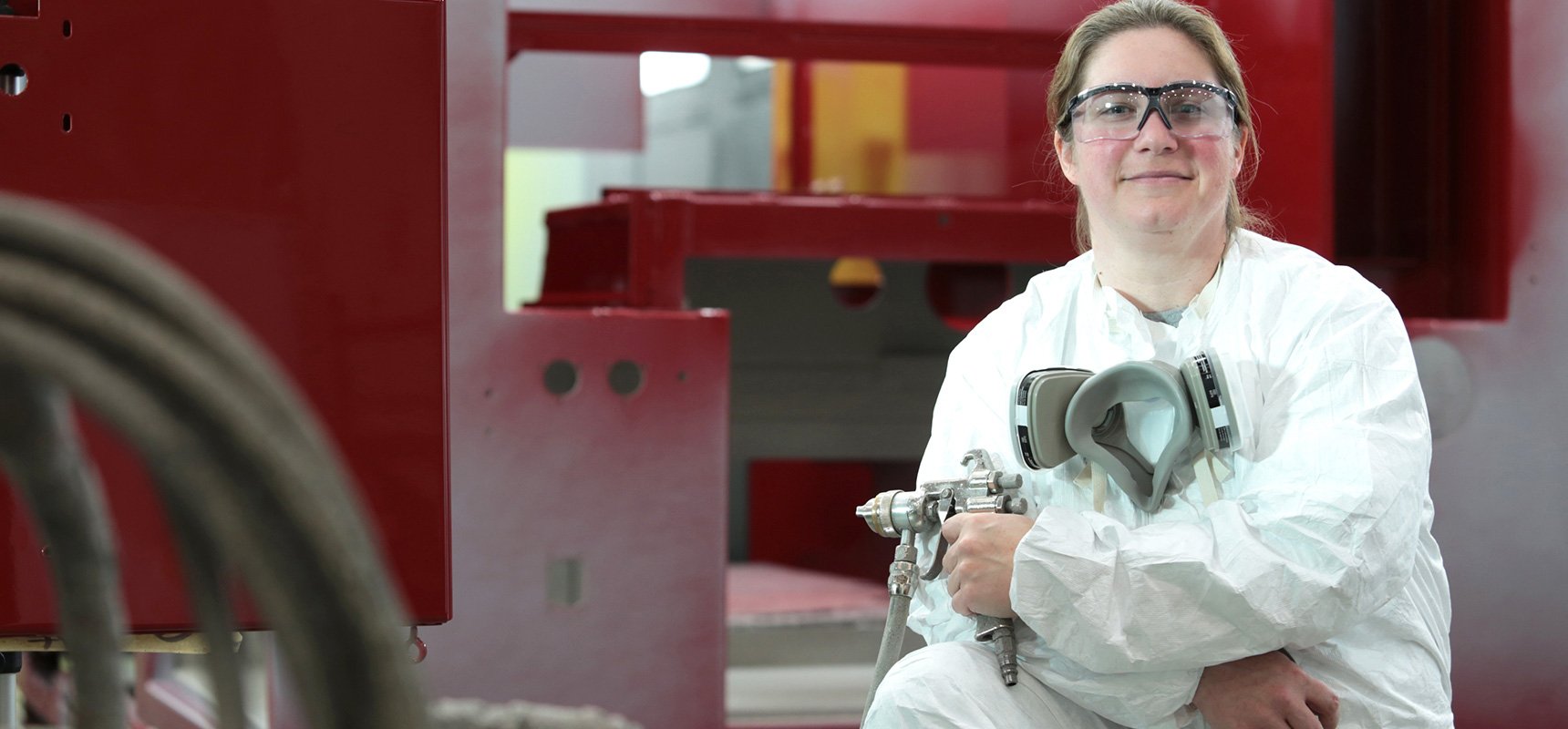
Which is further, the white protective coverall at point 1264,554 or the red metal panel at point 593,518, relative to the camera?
the red metal panel at point 593,518

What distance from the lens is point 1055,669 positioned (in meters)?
1.45

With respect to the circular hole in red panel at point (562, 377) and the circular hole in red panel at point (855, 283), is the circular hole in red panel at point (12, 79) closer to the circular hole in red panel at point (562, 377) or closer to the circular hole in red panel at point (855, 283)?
the circular hole in red panel at point (562, 377)

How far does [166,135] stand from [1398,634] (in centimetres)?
109

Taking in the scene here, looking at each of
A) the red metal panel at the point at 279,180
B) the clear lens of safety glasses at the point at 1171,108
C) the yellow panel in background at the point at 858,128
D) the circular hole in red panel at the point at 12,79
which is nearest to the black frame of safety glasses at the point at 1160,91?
the clear lens of safety glasses at the point at 1171,108

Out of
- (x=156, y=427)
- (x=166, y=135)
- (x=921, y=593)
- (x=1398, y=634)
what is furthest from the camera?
(x=921, y=593)

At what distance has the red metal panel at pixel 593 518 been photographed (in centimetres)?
232

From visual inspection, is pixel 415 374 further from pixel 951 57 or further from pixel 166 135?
pixel 951 57

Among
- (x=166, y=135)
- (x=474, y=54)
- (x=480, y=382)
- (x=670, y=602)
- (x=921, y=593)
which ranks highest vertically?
(x=474, y=54)

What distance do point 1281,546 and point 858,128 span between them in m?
3.15

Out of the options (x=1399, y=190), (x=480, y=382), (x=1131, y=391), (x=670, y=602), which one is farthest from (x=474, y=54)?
(x=1399, y=190)

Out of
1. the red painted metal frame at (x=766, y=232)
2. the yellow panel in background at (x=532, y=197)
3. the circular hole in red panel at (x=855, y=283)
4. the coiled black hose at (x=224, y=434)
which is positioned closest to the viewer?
the coiled black hose at (x=224, y=434)

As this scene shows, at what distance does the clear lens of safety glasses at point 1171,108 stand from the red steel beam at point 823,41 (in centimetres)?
133

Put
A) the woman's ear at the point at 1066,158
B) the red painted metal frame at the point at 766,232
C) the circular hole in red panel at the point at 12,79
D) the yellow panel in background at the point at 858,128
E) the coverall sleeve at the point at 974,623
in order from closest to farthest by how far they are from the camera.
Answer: the circular hole in red panel at the point at 12,79, the coverall sleeve at the point at 974,623, the woman's ear at the point at 1066,158, the red painted metal frame at the point at 766,232, the yellow panel in background at the point at 858,128

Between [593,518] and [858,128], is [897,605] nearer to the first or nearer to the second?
[593,518]
